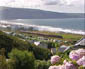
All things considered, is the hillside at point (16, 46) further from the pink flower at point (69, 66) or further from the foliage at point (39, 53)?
the pink flower at point (69, 66)

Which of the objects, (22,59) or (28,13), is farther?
(28,13)

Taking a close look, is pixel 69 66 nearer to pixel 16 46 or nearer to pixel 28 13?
pixel 16 46

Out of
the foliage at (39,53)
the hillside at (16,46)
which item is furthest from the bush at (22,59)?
the foliage at (39,53)

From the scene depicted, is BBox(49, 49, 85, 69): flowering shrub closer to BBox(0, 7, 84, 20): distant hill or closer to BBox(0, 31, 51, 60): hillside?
BBox(0, 31, 51, 60): hillside

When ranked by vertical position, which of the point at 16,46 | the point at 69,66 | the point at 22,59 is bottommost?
the point at 16,46

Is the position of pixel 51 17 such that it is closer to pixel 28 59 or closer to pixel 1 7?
pixel 1 7

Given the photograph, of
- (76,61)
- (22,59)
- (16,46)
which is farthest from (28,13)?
(76,61)

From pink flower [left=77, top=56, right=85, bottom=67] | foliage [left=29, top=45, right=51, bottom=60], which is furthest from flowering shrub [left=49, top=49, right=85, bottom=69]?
foliage [left=29, top=45, right=51, bottom=60]

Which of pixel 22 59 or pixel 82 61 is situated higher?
pixel 82 61
